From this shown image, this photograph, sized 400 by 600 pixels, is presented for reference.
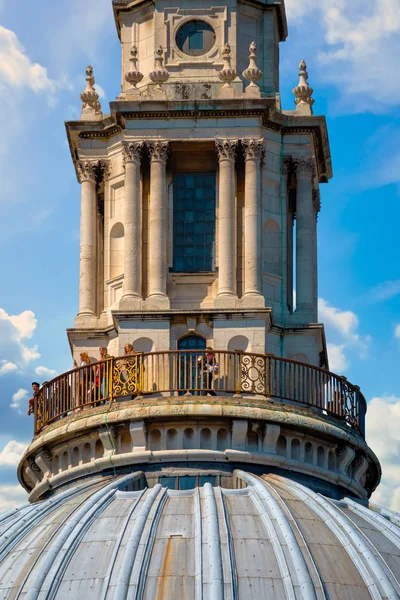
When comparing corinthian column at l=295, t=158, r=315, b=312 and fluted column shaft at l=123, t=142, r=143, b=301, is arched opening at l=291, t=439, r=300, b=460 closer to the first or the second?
corinthian column at l=295, t=158, r=315, b=312

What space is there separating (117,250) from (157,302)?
2.83 metres

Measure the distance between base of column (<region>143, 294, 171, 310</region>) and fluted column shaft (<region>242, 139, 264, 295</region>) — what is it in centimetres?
201

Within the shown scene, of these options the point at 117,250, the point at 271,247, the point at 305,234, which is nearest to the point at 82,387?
the point at 117,250

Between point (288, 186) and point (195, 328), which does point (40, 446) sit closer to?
point (195, 328)

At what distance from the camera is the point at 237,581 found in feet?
173

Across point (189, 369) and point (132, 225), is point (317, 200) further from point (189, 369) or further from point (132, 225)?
point (189, 369)

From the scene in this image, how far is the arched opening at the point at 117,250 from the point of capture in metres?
64.4

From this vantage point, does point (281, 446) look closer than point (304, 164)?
Yes

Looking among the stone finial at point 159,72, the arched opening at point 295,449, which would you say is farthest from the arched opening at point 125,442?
the stone finial at point 159,72

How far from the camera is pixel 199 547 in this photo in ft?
176

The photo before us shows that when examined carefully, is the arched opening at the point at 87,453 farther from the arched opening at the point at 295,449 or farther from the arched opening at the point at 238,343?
the arched opening at the point at 295,449

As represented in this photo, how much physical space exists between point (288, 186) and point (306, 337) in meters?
4.62

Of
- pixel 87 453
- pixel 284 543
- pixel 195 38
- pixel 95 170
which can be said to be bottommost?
pixel 284 543

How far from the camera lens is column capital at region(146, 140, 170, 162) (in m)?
64.4
